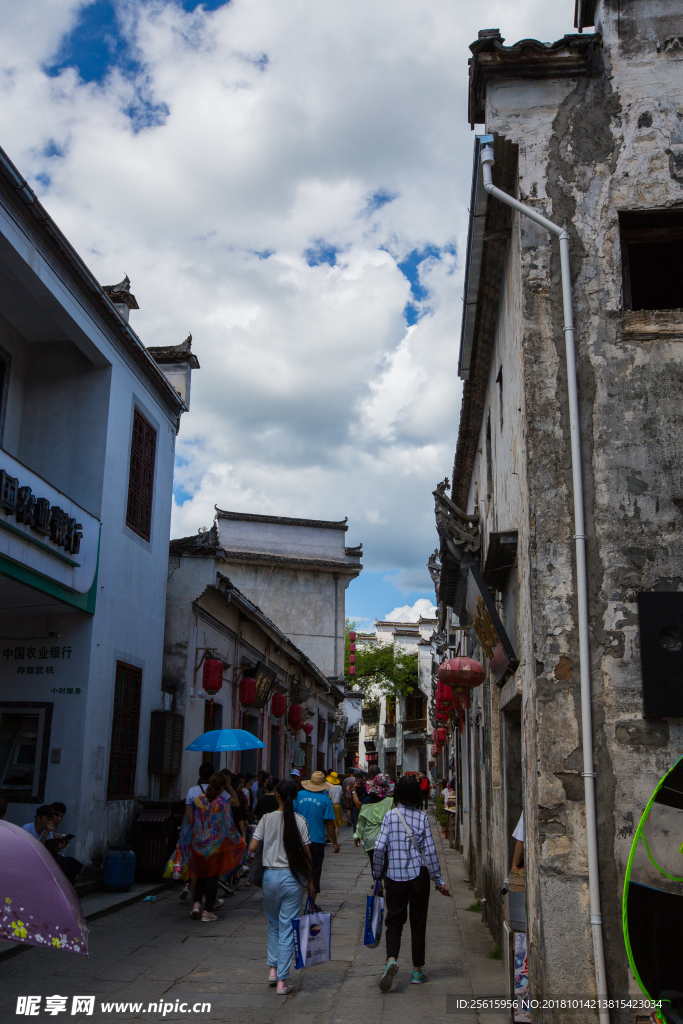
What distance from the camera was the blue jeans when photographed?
21.3 feet

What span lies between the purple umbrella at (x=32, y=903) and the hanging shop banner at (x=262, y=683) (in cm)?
1412

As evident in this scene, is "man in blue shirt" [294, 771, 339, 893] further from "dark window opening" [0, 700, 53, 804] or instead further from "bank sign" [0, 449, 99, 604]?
"bank sign" [0, 449, 99, 604]

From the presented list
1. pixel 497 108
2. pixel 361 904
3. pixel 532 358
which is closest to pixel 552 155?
pixel 497 108

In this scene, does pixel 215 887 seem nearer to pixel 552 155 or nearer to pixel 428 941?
pixel 428 941

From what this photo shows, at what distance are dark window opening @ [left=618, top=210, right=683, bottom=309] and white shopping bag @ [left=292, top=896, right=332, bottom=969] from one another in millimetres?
5238

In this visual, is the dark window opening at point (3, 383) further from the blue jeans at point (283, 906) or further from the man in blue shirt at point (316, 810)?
the blue jeans at point (283, 906)

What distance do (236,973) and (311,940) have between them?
1239 mm

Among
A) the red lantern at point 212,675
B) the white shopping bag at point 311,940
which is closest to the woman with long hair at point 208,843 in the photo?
the white shopping bag at point 311,940

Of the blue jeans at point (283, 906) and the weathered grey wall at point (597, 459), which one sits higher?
the weathered grey wall at point (597, 459)

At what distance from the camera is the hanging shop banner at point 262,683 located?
18.0 meters

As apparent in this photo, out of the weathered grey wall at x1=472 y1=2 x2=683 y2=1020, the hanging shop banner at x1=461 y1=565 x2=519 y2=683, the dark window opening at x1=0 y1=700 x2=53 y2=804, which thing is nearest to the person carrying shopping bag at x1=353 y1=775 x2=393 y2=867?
the hanging shop banner at x1=461 y1=565 x2=519 y2=683

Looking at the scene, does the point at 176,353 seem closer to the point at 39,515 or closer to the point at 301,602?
the point at 39,515

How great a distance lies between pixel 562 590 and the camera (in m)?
5.90

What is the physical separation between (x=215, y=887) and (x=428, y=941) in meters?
2.59
